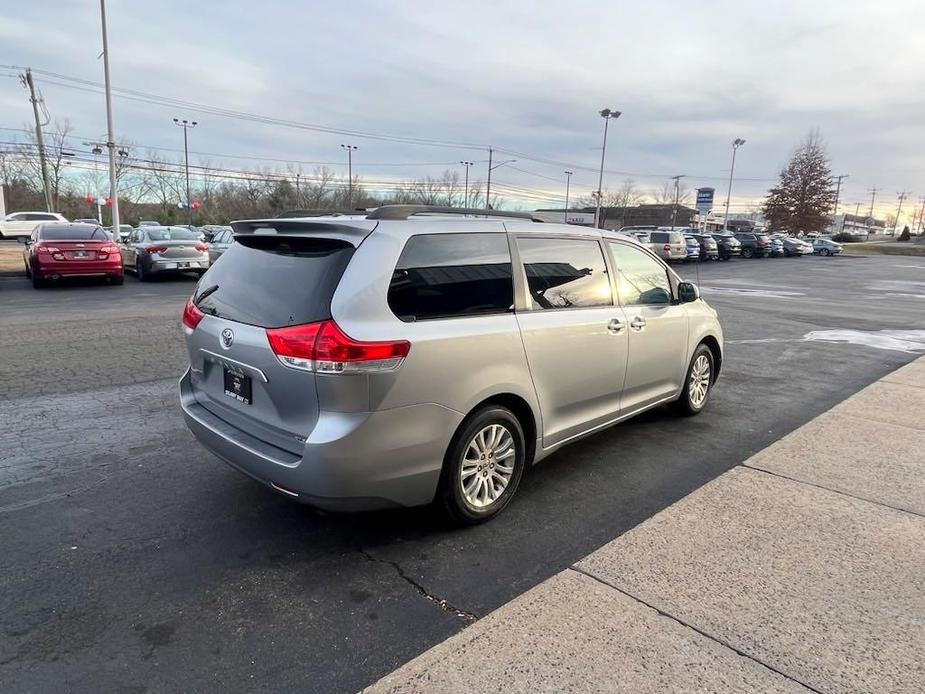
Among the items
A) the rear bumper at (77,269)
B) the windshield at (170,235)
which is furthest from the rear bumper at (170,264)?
the rear bumper at (77,269)

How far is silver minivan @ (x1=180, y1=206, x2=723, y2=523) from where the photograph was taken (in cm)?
288

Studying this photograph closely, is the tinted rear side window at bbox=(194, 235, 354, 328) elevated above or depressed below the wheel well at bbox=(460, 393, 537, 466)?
above

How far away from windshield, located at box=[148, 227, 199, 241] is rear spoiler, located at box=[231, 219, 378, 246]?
15.5 metres

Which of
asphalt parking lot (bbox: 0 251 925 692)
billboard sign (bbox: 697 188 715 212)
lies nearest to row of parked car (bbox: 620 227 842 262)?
billboard sign (bbox: 697 188 715 212)

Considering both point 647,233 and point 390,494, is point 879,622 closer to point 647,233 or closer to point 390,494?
Answer: point 390,494

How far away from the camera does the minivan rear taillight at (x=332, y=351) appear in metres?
2.80

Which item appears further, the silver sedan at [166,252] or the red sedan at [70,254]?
the silver sedan at [166,252]

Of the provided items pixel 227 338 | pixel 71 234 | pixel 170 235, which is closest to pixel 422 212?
pixel 227 338

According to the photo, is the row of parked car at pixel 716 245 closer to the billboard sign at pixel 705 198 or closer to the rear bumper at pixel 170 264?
the billboard sign at pixel 705 198

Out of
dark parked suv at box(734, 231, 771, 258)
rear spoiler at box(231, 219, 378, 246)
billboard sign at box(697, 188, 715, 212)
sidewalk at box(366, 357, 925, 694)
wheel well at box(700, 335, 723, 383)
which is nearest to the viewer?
sidewalk at box(366, 357, 925, 694)

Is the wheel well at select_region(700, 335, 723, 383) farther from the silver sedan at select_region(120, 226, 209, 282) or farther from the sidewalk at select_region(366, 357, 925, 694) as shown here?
the silver sedan at select_region(120, 226, 209, 282)

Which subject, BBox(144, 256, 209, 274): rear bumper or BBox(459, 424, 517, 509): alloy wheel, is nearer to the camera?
BBox(459, 424, 517, 509): alloy wheel

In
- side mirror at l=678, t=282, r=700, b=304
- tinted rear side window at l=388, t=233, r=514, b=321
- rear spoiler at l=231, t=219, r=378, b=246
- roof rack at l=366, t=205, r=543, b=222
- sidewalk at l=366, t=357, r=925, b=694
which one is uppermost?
roof rack at l=366, t=205, r=543, b=222

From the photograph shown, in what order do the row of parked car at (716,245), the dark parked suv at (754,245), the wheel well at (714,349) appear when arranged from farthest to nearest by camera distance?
the dark parked suv at (754,245)
the row of parked car at (716,245)
the wheel well at (714,349)
